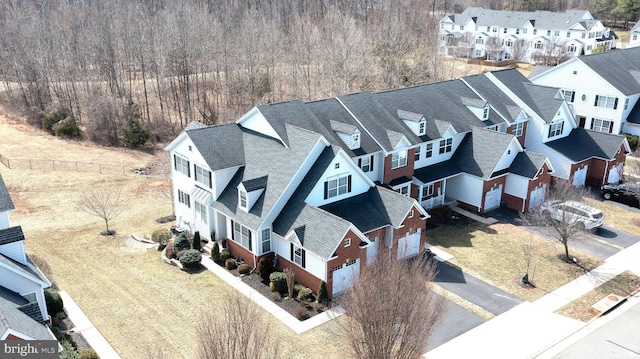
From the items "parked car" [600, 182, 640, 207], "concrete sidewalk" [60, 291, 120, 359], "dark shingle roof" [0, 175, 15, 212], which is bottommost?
"concrete sidewalk" [60, 291, 120, 359]

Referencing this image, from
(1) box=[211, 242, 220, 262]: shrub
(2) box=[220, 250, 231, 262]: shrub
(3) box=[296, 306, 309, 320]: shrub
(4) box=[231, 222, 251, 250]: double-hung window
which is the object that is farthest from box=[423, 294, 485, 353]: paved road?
(1) box=[211, 242, 220, 262]: shrub

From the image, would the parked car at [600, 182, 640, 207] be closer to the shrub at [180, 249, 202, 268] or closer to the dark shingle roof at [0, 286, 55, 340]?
the shrub at [180, 249, 202, 268]

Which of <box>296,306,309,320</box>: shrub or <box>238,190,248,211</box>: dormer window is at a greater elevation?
<box>238,190,248,211</box>: dormer window

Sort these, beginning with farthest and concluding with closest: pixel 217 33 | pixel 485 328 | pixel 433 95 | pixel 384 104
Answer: pixel 217 33, pixel 433 95, pixel 384 104, pixel 485 328

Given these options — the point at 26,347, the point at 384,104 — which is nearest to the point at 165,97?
the point at 384,104

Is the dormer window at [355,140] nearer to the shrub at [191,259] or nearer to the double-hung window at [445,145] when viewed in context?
the double-hung window at [445,145]

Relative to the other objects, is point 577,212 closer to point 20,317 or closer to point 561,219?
point 561,219

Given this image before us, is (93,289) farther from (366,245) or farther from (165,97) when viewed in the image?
(165,97)
